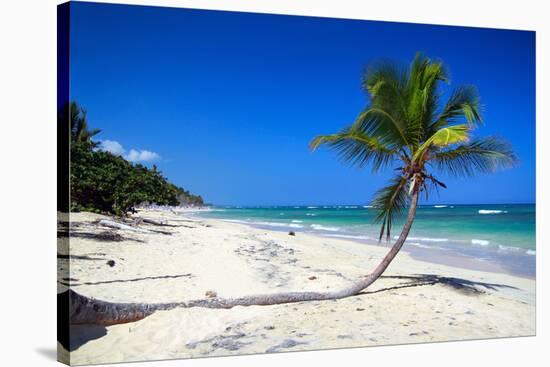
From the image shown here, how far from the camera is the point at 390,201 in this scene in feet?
20.3

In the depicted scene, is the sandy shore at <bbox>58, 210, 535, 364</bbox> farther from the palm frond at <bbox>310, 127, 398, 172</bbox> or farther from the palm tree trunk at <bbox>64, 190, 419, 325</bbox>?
the palm frond at <bbox>310, 127, 398, 172</bbox>

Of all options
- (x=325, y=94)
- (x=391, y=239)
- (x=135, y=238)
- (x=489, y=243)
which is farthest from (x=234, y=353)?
(x=489, y=243)

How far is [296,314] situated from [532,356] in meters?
2.15

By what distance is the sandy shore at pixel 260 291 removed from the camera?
5207 millimetres

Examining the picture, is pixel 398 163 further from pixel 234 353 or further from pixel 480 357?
pixel 234 353

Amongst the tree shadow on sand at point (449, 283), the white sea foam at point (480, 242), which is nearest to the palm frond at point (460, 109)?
the white sea foam at point (480, 242)

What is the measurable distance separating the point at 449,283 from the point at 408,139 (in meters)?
1.52

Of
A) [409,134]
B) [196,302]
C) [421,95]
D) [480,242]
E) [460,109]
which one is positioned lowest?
[196,302]

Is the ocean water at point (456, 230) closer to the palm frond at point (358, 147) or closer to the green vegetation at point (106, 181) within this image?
the palm frond at point (358, 147)

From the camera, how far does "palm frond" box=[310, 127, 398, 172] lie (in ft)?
19.7

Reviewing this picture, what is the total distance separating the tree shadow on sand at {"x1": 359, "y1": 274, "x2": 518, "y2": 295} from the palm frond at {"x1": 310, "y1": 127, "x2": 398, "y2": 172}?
1.14 metres

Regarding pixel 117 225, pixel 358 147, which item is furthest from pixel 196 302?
pixel 358 147

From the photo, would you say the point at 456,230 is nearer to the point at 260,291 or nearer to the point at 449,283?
the point at 449,283

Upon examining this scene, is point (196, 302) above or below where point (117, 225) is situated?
below
